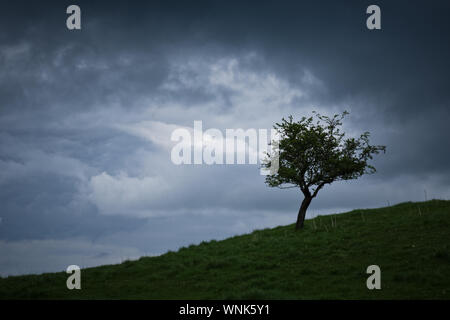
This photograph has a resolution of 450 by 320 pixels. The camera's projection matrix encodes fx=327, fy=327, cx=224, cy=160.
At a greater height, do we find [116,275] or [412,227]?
[412,227]

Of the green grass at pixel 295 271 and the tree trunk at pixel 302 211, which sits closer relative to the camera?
the green grass at pixel 295 271

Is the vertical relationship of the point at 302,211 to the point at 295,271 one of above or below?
above

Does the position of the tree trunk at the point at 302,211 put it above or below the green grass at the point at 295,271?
above

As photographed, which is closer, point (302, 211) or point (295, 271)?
point (295, 271)

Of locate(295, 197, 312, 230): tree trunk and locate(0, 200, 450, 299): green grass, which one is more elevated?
locate(295, 197, 312, 230): tree trunk

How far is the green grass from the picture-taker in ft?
54.7

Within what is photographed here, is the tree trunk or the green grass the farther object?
the tree trunk

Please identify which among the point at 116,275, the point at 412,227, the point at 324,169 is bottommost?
the point at 116,275

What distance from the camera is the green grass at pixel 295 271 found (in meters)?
16.7

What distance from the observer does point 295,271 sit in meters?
21.0
